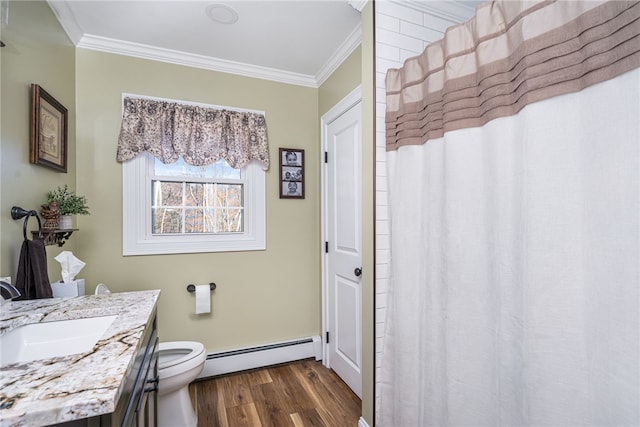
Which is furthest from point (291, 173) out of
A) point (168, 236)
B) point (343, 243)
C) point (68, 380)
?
point (68, 380)

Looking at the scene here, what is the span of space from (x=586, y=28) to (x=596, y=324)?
786mm

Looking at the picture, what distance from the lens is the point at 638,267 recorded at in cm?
70

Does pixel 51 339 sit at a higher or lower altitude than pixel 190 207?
lower

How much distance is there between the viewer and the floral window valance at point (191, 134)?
2098 mm

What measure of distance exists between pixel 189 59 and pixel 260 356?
2405 mm

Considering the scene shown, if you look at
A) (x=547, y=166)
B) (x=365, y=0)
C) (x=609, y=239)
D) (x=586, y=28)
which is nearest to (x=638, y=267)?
(x=609, y=239)

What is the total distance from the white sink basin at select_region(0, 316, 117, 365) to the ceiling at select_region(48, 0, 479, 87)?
1.75m

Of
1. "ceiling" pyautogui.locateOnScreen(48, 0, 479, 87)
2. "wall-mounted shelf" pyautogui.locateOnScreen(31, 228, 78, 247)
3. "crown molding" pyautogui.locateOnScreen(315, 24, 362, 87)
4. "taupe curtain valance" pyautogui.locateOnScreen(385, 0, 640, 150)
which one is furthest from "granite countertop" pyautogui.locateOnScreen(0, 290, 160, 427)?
"crown molding" pyautogui.locateOnScreen(315, 24, 362, 87)

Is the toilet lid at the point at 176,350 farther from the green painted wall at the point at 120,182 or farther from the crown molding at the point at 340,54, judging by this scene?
the crown molding at the point at 340,54

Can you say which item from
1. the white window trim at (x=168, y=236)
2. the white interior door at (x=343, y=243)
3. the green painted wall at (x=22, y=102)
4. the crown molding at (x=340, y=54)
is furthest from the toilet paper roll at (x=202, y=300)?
the crown molding at (x=340, y=54)

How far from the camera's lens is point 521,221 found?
36.9 inches

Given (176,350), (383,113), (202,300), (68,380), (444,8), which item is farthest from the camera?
(202,300)

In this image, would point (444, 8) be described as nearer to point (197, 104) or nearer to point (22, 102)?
point (197, 104)

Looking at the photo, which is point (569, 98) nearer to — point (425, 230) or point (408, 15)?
point (425, 230)
